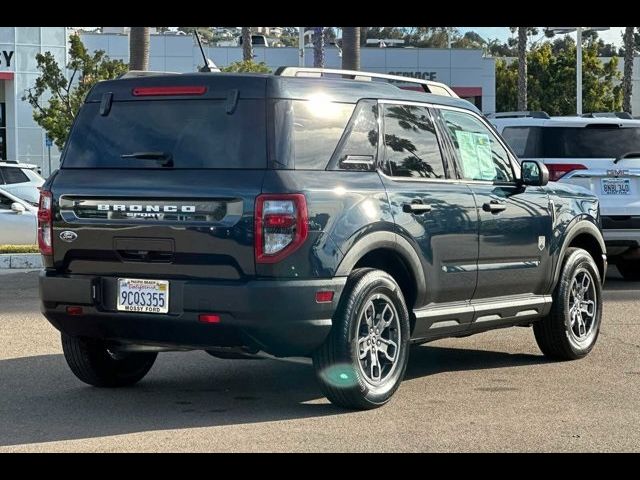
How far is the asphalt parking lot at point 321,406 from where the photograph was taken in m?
6.68

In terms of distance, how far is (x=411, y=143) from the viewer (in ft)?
26.7

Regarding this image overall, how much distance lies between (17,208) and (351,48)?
422 inches

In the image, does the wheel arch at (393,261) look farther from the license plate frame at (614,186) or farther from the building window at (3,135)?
the building window at (3,135)

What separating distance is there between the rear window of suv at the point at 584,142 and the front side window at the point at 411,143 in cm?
675

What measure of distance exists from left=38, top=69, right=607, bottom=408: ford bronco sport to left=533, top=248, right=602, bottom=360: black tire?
1.14 m

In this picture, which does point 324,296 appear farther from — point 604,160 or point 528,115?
point 528,115

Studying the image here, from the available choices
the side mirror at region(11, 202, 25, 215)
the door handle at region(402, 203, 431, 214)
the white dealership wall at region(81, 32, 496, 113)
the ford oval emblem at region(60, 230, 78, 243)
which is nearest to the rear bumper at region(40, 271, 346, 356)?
the ford oval emblem at region(60, 230, 78, 243)

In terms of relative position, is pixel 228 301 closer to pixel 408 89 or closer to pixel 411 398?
pixel 411 398

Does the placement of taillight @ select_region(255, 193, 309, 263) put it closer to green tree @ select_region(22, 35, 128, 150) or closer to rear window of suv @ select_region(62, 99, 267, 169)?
rear window of suv @ select_region(62, 99, 267, 169)

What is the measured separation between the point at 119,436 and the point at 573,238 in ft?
14.2

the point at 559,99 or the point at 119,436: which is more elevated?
the point at 559,99
